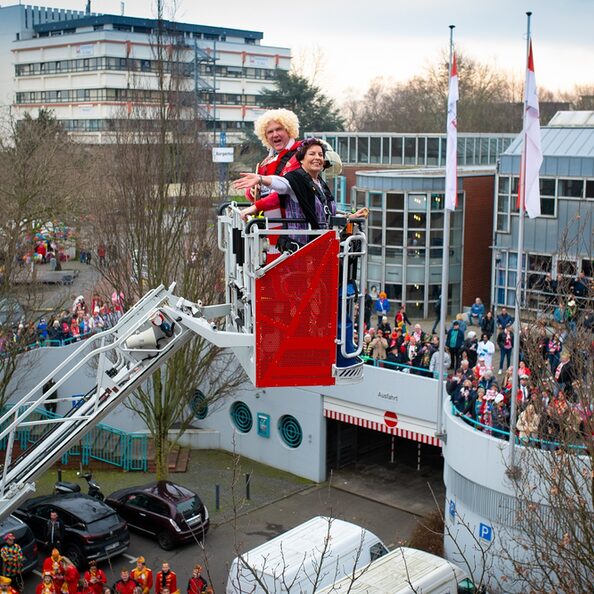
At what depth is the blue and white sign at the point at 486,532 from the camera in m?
17.7

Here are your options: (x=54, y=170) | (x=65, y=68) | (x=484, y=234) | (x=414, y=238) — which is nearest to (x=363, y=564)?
(x=414, y=238)

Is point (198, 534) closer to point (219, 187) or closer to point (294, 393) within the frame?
point (294, 393)

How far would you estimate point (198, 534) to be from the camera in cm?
2053

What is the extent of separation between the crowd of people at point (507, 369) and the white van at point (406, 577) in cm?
269

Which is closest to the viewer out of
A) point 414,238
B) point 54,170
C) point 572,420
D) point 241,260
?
point 241,260

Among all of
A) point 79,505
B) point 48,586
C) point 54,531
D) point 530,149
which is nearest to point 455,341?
point 530,149

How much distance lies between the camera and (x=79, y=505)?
19922 mm

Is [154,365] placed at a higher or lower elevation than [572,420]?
higher

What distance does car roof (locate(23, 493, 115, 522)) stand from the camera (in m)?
19.5

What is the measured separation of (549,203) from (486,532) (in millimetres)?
15454

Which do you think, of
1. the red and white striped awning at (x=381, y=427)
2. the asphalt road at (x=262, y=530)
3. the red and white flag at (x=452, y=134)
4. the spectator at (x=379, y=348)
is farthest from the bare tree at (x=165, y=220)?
the red and white flag at (x=452, y=134)

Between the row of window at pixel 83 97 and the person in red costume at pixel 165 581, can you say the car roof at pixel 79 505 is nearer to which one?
the person in red costume at pixel 165 581

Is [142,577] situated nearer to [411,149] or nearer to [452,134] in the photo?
[452,134]

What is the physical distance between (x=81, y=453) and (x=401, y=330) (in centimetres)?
927
